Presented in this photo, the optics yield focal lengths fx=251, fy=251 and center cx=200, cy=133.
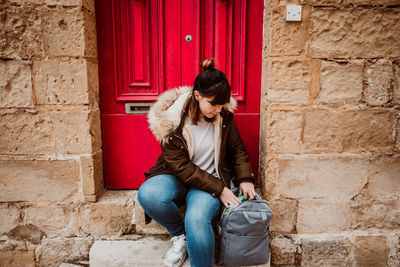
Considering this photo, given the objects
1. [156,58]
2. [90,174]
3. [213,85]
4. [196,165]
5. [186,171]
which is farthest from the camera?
[156,58]

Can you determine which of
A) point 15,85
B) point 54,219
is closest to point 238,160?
point 54,219

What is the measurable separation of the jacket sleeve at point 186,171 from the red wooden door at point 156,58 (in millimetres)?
551

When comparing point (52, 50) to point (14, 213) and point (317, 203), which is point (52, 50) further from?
point (317, 203)

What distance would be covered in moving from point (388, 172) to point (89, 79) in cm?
262

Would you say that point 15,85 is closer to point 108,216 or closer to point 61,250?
point 108,216

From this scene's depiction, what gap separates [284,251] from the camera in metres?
2.16

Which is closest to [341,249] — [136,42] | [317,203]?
[317,203]

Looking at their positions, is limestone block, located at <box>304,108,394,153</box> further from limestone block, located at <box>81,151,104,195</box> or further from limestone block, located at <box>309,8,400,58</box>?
limestone block, located at <box>81,151,104,195</box>

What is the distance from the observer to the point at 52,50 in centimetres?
201

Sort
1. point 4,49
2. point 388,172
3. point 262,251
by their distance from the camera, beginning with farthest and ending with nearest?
point 388,172 → point 4,49 → point 262,251

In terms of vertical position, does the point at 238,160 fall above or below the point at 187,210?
above

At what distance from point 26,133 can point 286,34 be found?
7.42 feet

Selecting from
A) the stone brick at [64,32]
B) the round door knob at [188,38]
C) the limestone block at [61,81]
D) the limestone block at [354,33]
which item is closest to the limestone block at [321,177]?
the limestone block at [354,33]

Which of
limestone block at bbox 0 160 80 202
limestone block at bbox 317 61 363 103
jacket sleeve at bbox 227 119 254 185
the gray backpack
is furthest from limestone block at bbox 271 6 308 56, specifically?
limestone block at bbox 0 160 80 202
